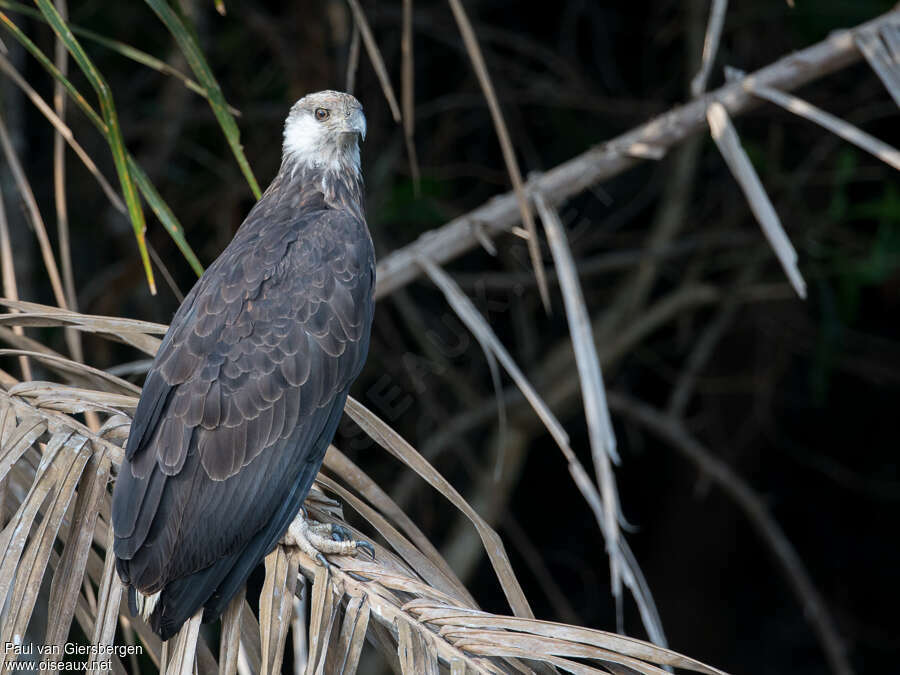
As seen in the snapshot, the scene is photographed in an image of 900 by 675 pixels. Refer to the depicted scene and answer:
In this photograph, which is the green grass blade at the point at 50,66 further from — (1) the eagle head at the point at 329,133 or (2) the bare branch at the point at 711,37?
(2) the bare branch at the point at 711,37

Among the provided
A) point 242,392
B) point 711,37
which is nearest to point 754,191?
point 711,37

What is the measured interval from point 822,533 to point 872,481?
929 millimetres

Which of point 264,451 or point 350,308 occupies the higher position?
point 350,308

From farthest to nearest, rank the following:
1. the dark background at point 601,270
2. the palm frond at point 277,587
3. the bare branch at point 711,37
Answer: the dark background at point 601,270 → the bare branch at point 711,37 → the palm frond at point 277,587

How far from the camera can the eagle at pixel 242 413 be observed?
2.00 meters

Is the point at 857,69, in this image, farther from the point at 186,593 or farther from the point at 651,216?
the point at 186,593

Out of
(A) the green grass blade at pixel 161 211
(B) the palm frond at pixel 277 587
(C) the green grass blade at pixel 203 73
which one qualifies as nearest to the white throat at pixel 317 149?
(C) the green grass blade at pixel 203 73

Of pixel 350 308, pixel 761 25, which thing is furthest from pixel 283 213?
pixel 761 25

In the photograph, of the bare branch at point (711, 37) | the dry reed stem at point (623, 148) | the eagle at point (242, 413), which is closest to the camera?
the eagle at point (242, 413)

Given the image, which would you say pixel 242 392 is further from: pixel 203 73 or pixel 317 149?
pixel 317 149

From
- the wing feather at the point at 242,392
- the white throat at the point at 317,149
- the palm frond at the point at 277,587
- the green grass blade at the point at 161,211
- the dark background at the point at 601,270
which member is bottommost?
the palm frond at the point at 277,587

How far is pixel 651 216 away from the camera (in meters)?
5.98

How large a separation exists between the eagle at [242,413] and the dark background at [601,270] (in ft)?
6.12

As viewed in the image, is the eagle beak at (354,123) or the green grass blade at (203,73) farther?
the eagle beak at (354,123)
